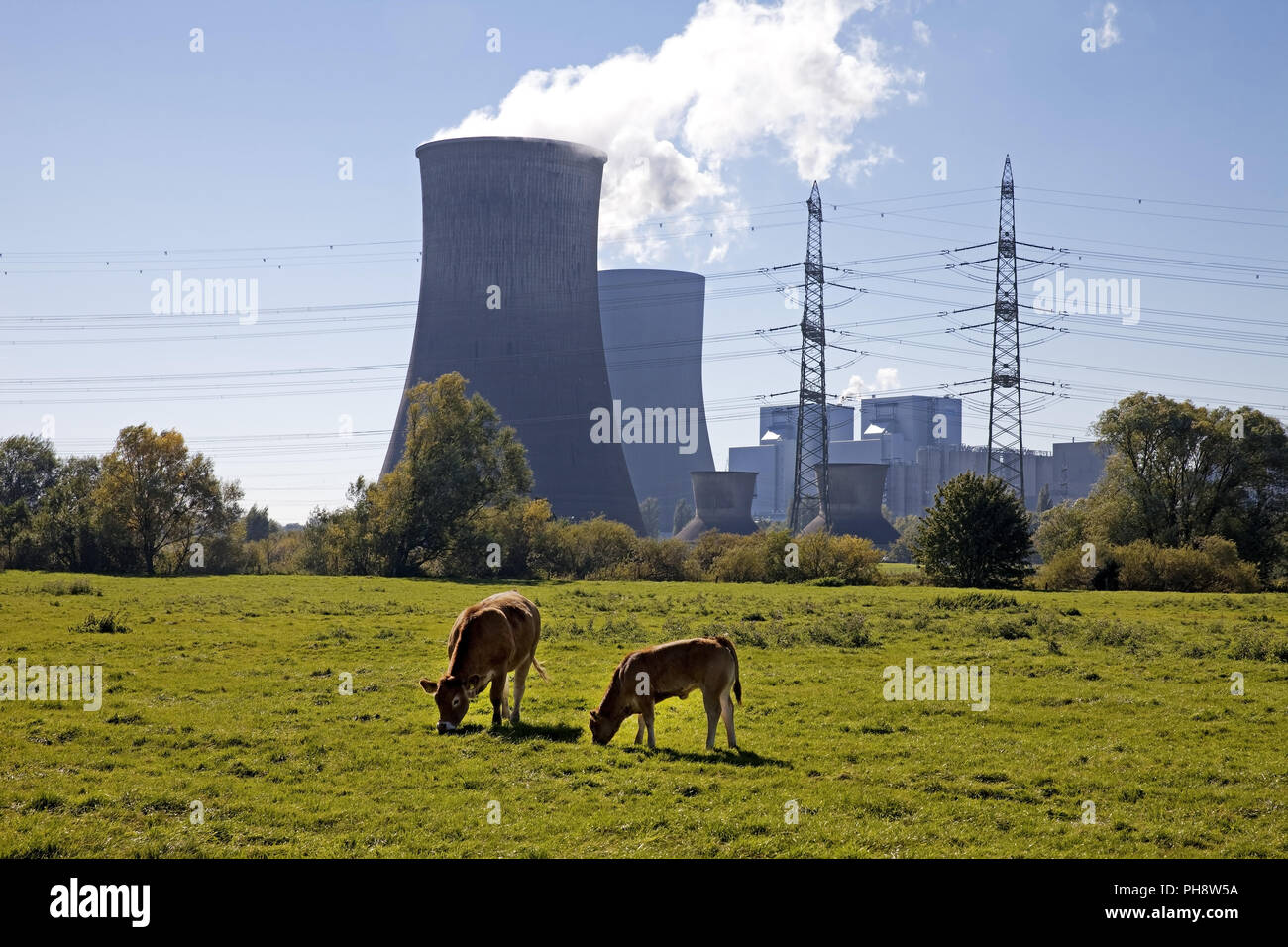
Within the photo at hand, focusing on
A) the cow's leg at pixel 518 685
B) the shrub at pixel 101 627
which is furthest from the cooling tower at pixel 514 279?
the cow's leg at pixel 518 685

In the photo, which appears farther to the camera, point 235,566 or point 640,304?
point 640,304

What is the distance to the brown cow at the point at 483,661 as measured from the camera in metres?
12.1

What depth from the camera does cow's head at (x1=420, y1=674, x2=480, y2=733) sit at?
1210 cm

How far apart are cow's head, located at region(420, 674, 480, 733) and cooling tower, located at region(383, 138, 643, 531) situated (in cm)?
5344

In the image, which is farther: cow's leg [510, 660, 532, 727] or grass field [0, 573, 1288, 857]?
cow's leg [510, 660, 532, 727]

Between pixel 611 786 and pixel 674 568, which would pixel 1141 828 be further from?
pixel 674 568

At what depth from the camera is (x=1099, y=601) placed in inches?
1265

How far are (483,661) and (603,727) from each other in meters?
1.70

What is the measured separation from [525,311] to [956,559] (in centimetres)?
3501

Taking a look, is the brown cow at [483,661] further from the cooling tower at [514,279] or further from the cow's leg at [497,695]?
the cooling tower at [514,279]

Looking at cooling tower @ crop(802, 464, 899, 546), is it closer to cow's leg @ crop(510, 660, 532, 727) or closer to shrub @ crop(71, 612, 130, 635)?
shrub @ crop(71, 612, 130, 635)

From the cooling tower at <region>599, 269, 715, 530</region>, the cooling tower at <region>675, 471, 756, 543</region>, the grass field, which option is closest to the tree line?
the grass field

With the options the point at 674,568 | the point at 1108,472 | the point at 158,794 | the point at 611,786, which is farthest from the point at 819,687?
the point at 1108,472

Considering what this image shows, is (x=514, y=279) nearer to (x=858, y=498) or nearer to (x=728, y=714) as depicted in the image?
(x=858, y=498)
